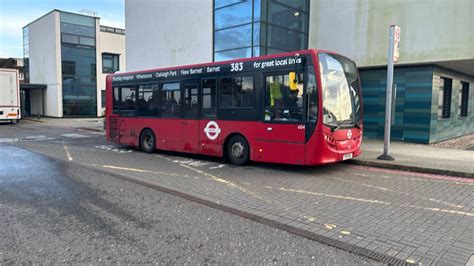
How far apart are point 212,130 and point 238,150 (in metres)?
1.02

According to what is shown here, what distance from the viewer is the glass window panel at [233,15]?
1538cm

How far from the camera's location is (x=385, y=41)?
1390cm

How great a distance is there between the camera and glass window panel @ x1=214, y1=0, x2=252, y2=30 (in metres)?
15.4

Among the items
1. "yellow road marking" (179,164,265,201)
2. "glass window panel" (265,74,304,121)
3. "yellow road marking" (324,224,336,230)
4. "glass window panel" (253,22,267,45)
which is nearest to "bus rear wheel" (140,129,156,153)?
"yellow road marking" (179,164,265,201)

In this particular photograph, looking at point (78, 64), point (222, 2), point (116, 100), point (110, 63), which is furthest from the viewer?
point (110, 63)

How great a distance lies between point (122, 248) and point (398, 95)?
13119mm

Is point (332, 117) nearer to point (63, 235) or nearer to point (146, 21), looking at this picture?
point (63, 235)

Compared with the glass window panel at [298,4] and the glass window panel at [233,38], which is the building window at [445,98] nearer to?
the glass window panel at [298,4]

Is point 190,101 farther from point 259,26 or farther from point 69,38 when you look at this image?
point 69,38

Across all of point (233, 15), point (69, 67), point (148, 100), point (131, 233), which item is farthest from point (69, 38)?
point (131, 233)

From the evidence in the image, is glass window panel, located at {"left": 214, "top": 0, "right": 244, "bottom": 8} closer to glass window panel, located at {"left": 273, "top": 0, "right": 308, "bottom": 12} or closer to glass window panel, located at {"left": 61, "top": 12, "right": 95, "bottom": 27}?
glass window panel, located at {"left": 273, "top": 0, "right": 308, "bottom": 12}

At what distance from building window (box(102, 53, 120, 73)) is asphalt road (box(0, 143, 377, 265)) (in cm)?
3111

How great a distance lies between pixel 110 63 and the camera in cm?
3591

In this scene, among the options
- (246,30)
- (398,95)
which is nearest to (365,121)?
(398,95)
